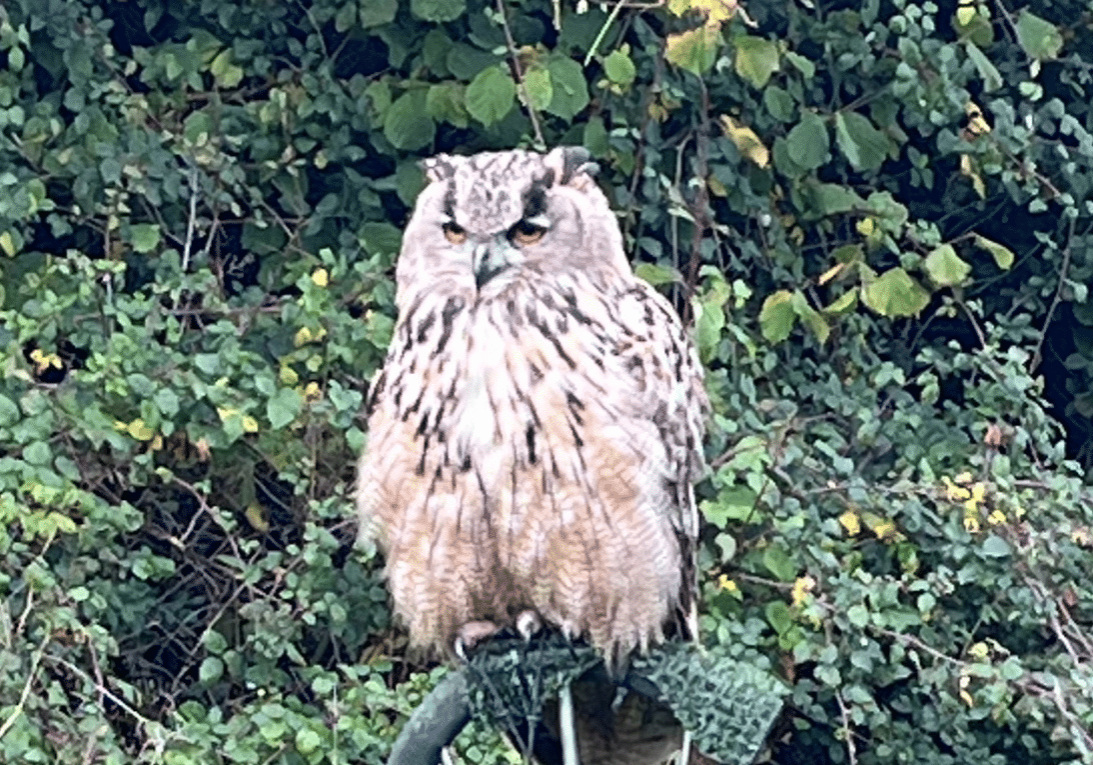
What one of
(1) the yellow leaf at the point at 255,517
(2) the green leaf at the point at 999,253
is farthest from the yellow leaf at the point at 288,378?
(2) the green leaf at the point at 999,253

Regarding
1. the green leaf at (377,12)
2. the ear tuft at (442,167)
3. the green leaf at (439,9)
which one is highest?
the ear tuft at (442,167)

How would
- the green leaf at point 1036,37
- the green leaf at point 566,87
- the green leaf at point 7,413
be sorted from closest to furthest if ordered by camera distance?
the green leaf at point 7,413 < the green leaf at point 566,87 < the green leaf at point 1036,37

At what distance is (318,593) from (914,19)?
66.5 inches

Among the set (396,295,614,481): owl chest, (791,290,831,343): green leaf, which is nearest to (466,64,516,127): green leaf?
(791,290,831,343): green leaf

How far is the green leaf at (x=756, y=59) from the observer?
4594 mm

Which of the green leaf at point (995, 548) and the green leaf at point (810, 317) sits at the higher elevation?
the green leaf at point (810, 317)

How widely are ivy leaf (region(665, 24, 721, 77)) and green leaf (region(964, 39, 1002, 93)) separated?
623 mm

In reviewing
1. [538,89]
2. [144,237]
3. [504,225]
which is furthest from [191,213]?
[504,225]

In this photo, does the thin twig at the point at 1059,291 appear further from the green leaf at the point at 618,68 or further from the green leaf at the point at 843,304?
the green leaf at the point at 618,68

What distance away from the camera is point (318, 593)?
428 cm

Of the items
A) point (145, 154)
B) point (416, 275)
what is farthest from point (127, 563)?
point (416, 275)

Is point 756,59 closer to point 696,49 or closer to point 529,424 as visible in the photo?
point 696,49

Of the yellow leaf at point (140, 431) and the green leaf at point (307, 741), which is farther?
the yellow leaf at point (140, 431)

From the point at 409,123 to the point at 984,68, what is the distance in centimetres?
114
